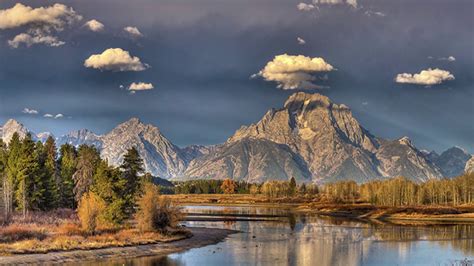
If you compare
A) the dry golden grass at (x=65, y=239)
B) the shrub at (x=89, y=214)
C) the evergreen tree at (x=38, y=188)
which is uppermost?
the evergreen tree at (x=38, y=188)

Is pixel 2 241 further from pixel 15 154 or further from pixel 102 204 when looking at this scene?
pixel 15 154

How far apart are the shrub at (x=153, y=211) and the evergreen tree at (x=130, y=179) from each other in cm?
1177

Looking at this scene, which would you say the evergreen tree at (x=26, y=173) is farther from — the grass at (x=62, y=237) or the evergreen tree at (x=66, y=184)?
the evergreen tree at (x=66, y=184)

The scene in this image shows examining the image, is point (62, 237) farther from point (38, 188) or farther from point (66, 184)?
point (66, 184)

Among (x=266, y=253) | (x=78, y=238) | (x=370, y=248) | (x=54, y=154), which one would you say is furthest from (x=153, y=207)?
(x=54, y=154)

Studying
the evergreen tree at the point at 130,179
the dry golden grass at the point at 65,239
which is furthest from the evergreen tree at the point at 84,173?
the dry golden grass at the point at 65,239

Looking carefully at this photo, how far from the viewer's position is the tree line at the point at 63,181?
103m

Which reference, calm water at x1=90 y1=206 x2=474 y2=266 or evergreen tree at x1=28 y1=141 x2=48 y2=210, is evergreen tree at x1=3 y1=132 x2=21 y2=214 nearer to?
evergreen tree at x1=28 y1=141 x2=48 y2=210

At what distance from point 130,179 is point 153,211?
19775mm

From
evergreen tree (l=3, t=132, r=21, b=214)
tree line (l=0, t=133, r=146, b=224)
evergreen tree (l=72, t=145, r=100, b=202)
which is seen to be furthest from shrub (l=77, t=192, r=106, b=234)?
evergreen tree (l=72, t=145, r=100, b=202)

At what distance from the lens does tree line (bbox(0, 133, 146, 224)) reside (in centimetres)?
10305

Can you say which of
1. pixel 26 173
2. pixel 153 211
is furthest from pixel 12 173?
pixel 153 211

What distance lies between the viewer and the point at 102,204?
98.2 m

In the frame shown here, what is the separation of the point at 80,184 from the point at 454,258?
286 ft
